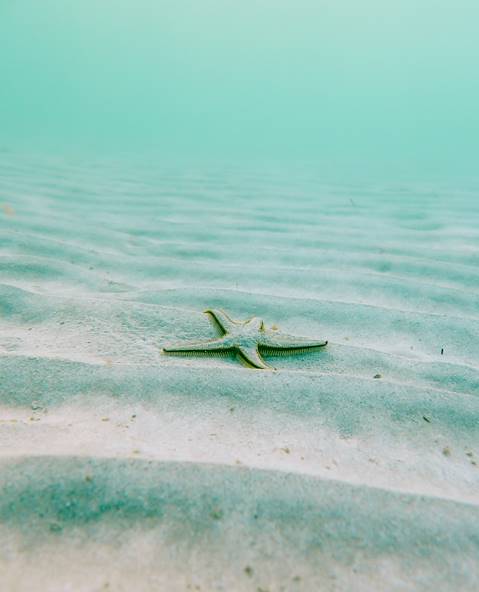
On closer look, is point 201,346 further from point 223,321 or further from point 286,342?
point 286,342

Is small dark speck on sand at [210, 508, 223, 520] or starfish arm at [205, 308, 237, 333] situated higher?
starfish arm at [205, 308, 237, 333]

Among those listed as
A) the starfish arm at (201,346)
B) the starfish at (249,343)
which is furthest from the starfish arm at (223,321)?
the starfish arm at (201,346)

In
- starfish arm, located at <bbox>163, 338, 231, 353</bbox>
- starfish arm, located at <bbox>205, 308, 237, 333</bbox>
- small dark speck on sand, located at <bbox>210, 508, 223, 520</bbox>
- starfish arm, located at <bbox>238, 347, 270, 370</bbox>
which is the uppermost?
starfish arm, located at <bbox>205, 308, 237, 333</bbox>

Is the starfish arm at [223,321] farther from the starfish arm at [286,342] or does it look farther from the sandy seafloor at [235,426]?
the starfish arm at [286,342]

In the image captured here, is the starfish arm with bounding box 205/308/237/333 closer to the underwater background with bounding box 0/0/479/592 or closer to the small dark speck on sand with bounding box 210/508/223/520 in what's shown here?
the underwater background with bounding box 0/0/479/592

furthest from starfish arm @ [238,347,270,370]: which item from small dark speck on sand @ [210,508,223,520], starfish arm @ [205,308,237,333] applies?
small dark speck on sand @ [210,508,223,520]

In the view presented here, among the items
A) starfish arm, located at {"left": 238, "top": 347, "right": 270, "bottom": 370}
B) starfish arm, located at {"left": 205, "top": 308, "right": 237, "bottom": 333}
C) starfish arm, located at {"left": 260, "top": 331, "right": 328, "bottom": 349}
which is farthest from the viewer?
starfish arm, located at {"left": 205, "top": 308, "right": 237, "bottom": 333}

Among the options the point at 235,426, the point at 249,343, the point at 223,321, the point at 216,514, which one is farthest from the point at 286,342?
the point at 216,514

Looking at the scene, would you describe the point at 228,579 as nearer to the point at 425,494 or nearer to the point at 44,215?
the point at 425,494
